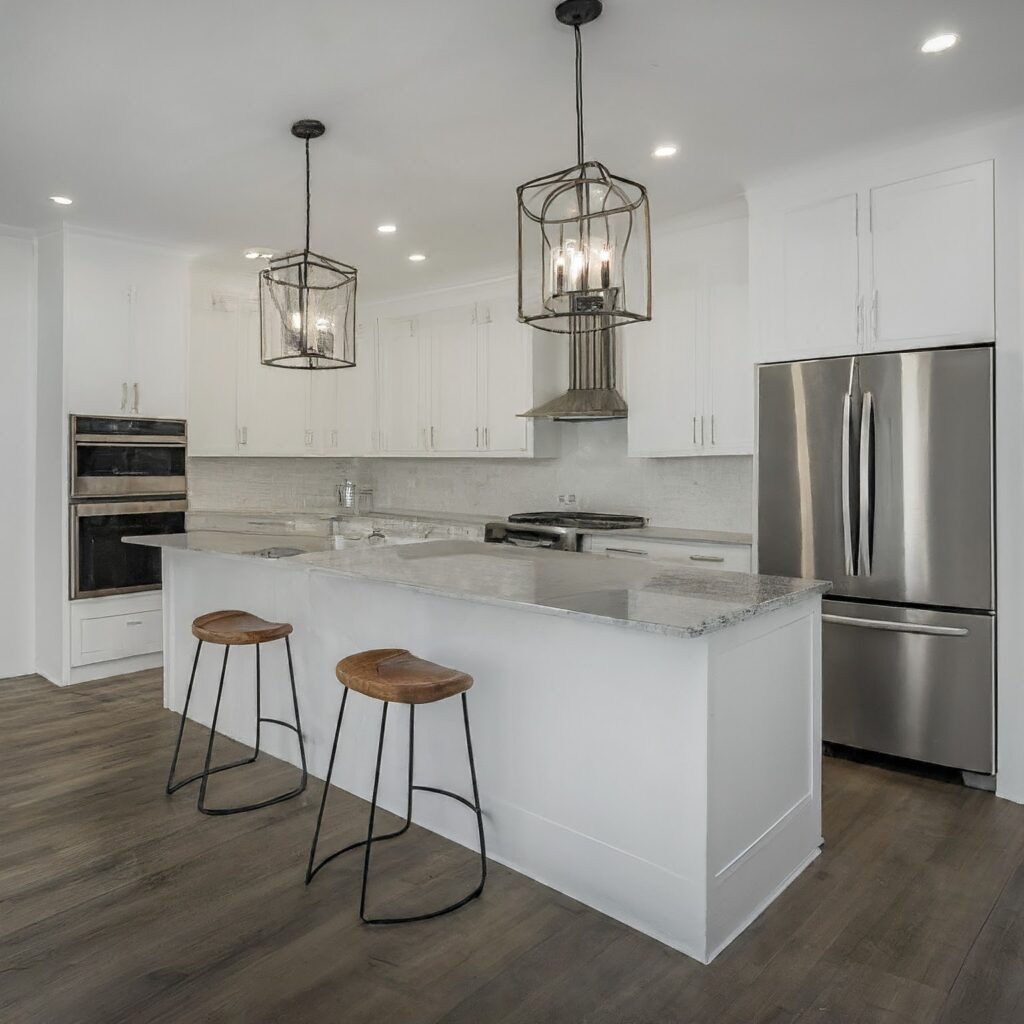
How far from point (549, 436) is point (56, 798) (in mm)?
3521

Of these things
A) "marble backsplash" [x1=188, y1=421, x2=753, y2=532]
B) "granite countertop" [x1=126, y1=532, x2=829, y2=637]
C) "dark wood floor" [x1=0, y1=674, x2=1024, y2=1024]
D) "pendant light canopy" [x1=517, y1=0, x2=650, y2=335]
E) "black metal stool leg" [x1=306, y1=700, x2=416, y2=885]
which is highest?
"pendant light canopy" [x1=517, y1=0, x2=650, y2=335]

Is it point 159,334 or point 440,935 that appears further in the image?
point 159,334

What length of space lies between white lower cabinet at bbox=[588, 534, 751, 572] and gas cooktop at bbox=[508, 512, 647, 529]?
0.19 m

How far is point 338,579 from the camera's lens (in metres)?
3.08

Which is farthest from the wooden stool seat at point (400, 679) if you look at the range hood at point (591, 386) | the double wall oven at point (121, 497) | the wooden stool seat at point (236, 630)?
the double wall oven at point (121, 497)

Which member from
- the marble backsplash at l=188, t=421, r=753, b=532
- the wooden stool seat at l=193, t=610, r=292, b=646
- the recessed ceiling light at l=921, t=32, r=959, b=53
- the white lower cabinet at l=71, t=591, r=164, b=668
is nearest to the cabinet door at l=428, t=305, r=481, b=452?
the marble backsplash at l=188, t=421, r=753, b=532

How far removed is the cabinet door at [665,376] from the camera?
435cm

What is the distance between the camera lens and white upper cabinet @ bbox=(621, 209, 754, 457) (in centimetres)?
414

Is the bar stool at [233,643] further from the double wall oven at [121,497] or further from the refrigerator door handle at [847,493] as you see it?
the refrigerator door handle at [847,493]

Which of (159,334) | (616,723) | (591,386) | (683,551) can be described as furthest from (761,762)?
(159,334)

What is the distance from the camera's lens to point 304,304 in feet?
9.57

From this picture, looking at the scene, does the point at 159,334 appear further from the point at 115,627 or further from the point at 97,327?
the point at 115,627

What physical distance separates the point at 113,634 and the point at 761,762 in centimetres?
394

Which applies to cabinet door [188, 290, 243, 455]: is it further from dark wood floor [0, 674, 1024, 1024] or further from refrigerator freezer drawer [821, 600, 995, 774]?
refrigerator freezer drawer [821, 600, 995, 774]
